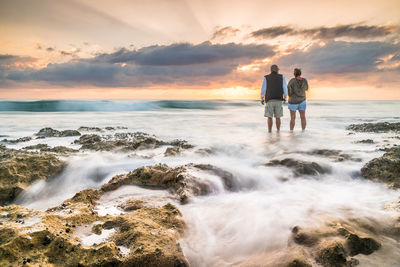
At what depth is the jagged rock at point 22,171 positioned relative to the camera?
3793 mm

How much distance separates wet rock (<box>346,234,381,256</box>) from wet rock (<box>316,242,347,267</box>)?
14 cm

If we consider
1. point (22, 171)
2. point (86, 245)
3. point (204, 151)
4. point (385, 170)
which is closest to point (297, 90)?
point (204, 151)

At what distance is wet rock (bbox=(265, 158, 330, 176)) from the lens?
461cm

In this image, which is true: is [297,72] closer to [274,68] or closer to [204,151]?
[274,68]

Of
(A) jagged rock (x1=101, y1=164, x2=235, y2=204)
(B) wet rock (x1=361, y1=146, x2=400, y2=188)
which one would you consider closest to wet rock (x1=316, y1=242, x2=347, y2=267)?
(A) jagged rock (x1=101, y1=164, x2=235, y2=204)

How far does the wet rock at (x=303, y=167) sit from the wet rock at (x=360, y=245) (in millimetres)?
2317

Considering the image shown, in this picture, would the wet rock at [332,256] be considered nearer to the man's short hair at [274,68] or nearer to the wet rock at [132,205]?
the wet rock at [132,205]

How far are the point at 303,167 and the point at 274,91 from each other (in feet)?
14.5

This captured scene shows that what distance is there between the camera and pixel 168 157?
5711 mm

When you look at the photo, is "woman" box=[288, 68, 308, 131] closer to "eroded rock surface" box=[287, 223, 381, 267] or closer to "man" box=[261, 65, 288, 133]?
"man" box=[261, 65, 288, 133]

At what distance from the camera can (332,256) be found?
2016 mm

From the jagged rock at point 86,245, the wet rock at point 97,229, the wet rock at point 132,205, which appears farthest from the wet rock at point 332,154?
the wet rock at point 97,229

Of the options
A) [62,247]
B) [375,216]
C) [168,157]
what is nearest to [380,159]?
[375,216]

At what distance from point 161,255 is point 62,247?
2.23ft
